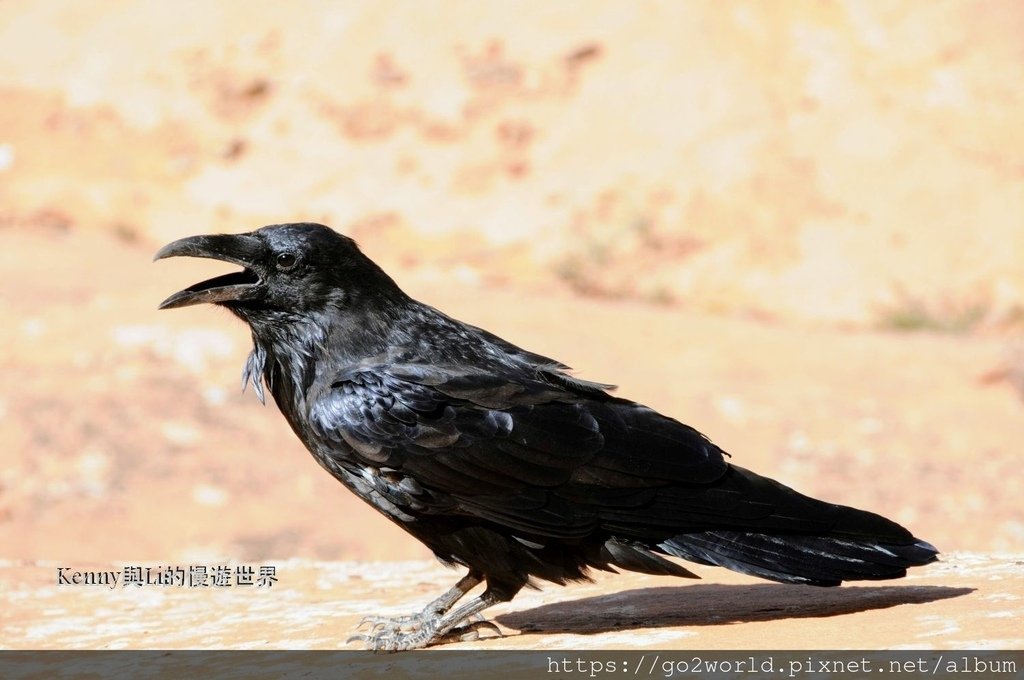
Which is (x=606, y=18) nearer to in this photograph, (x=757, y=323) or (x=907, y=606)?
A: (x=757, y=323)

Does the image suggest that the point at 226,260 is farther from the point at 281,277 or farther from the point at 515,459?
the point at 515,459

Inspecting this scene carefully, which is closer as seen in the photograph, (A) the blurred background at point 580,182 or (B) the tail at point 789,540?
(B) the tail at point 789,540

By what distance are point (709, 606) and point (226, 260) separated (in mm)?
2051

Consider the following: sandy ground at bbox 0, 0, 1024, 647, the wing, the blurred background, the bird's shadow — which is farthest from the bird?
the blurred background

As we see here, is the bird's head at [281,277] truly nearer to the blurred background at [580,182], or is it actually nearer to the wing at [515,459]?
the wing at [515,459]

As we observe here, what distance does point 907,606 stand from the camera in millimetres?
4508

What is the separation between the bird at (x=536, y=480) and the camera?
14.1 ft

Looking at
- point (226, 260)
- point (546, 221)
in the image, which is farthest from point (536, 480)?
point (546, 221)

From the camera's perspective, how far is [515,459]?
14.2 feet

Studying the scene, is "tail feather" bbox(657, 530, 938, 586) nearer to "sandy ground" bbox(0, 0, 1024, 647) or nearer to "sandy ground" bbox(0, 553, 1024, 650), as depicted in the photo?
"sandy ground" bbox(0, 553, 1024, 650)

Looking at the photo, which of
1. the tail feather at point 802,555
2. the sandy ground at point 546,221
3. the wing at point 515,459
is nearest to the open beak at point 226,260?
the wing at point 515,459

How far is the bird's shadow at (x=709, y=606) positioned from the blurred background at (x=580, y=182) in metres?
6.32

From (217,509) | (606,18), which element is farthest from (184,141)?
(217,509)
